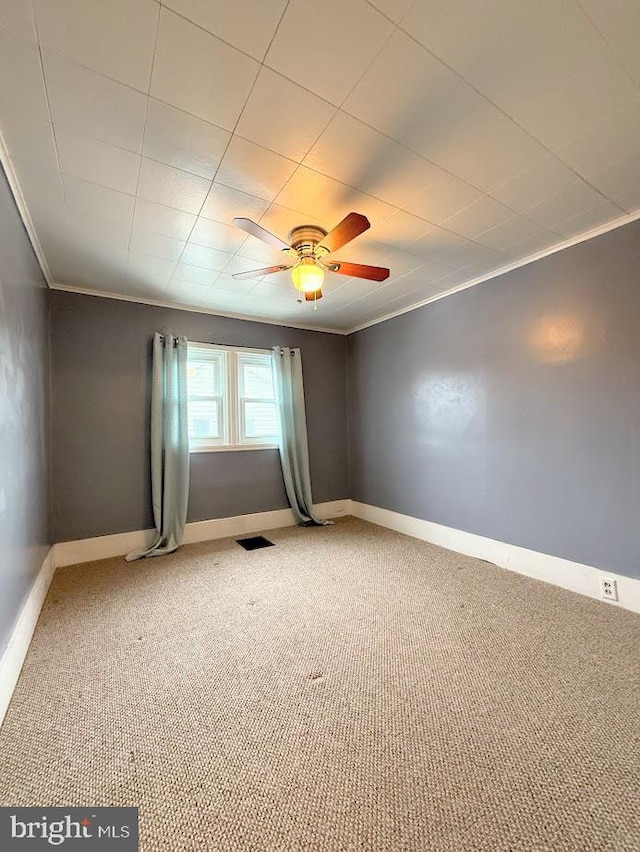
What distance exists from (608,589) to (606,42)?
8.97 ft

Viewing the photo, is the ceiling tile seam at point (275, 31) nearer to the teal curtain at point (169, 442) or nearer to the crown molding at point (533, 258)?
the crown molding at point (533, 258)

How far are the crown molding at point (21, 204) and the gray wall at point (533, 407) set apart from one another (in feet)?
10.4

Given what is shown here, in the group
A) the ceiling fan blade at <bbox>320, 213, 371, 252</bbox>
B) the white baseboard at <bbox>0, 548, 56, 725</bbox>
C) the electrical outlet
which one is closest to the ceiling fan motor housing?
the ceiling fan blade at <bbox>320, 213, 371, 252</bbox>

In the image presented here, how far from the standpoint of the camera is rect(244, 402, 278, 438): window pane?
4023 millimetres

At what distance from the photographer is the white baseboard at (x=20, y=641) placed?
146cm

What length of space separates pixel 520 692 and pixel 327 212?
259cm

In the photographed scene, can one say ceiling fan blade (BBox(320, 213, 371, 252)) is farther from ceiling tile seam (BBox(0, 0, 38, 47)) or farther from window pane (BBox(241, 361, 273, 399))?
window pane (BBox(241, 361, 273, 399))

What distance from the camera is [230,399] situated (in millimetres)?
3895

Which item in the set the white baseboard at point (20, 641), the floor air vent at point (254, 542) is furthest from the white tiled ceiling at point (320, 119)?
the floor air vent at point (254, 542)

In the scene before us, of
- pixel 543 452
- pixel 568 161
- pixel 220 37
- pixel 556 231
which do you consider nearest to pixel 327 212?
pixel 220 37

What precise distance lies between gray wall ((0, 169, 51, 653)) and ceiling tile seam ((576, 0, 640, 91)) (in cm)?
240

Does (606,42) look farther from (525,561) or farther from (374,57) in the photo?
(525,561)

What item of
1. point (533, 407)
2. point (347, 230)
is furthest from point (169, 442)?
point (533, 407)

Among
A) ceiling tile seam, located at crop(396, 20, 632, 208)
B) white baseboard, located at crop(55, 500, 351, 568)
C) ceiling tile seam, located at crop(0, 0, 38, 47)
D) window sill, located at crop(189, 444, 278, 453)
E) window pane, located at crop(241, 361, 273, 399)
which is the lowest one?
white baseboard, located at crop(55, 500, 351, 568)
